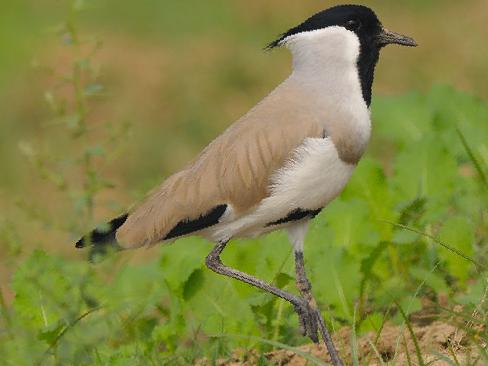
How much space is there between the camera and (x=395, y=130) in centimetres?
700

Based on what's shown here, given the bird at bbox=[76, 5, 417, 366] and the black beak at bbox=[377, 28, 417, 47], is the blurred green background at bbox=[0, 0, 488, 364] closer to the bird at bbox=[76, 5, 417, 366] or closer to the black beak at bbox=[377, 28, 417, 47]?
the bird at bbox=[76, 5, 417, 366]

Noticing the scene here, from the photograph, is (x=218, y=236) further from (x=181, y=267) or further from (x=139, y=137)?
(x=139, y=137)

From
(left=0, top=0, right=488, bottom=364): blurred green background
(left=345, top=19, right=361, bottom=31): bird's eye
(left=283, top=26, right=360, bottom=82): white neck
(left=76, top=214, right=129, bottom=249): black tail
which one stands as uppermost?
(left=345, top=19, right=361, bottom=31): bird's eye

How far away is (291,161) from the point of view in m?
4.55

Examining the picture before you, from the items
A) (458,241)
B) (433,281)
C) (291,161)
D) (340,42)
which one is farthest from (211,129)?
(291,161)

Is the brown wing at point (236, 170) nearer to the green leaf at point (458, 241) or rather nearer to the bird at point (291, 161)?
the bird at point (291, 161)

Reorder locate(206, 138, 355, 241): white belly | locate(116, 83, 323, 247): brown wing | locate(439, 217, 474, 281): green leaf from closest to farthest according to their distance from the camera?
locate(206, 138, 355, 241): white belly → locate(116, 83, 323, 247): brown wing → locate(439, 217, 474, 281): green leaf

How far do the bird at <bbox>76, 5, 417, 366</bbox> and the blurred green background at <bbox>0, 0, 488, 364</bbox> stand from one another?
24 cm

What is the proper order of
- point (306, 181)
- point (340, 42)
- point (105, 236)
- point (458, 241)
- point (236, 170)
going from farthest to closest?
point (458, 241), point (105, 236), point (340, 42), point (236, 170), point (306, 181)

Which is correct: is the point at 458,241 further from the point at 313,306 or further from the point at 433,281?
the point at 313,306

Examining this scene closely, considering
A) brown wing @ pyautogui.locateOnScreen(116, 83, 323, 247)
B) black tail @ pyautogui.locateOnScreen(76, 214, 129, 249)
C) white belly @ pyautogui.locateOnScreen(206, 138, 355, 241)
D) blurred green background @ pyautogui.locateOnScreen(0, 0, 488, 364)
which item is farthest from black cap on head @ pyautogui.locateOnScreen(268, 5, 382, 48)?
black tail @ pyautogui.locateOnScreen(76, 214, 129, 249)

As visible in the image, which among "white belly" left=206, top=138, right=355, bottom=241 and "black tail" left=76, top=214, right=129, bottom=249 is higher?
"white belly" left=206, top=138, right=355, bottom=241

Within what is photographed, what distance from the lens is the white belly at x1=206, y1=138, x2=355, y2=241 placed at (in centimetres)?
448

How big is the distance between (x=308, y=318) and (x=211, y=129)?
21.0 ft
